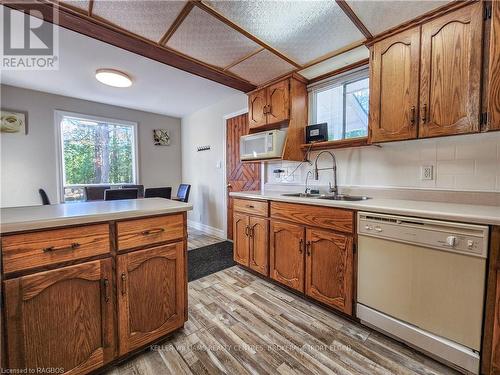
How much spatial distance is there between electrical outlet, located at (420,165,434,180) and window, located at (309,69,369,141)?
0.57 metres

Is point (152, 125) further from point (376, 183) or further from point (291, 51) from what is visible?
point (376, 183)

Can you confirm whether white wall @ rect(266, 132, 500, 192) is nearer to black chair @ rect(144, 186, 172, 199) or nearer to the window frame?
the window frame

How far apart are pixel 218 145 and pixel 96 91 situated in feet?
Answer: 7.10

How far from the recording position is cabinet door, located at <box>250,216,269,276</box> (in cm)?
221

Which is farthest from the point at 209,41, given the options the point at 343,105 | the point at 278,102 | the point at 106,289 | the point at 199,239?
the point at 199,239

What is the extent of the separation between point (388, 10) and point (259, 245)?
222cm

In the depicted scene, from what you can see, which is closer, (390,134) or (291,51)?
(390,134)

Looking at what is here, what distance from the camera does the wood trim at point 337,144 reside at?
193 centimetres

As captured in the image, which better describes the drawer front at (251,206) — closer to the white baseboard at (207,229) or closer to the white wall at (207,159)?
the white wall at (207,159)

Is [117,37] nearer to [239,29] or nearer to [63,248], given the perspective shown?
[239,29]

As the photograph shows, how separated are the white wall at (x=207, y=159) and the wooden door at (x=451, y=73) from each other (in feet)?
7.96

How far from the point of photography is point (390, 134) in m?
1.65

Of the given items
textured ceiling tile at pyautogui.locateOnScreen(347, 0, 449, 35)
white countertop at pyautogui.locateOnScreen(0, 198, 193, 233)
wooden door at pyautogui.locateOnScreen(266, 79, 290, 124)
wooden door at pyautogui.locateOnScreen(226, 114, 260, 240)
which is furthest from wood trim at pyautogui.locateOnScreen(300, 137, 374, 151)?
white countertop at pyautogui.locateOnScreen(0, 198, 193, 233)

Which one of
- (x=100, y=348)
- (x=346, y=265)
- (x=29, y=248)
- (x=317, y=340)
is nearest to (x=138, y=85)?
(x=29, y=248)
